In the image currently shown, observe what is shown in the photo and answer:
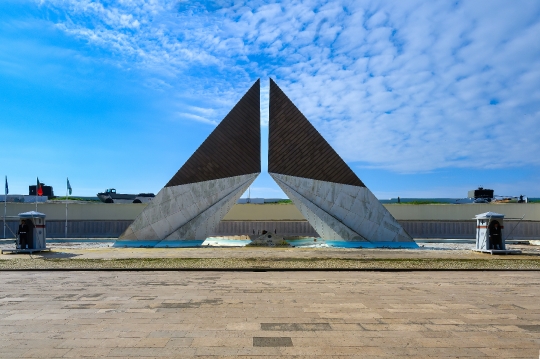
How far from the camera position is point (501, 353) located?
4.68 meters

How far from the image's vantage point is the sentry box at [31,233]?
1578 cm

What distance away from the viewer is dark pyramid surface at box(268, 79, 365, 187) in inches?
761

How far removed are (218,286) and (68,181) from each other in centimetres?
1953

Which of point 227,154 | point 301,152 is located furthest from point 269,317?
point 227,154

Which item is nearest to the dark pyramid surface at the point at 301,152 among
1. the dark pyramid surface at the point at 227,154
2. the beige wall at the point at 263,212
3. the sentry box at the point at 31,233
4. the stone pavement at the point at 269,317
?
the dark pyramid surface at the point at 227,154

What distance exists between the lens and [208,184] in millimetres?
19625

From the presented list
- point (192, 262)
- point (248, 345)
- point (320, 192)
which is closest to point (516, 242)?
point (320, 192)

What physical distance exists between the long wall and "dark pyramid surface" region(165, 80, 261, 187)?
604 cm

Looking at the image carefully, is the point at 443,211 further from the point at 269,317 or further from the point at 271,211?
the point at 269,317

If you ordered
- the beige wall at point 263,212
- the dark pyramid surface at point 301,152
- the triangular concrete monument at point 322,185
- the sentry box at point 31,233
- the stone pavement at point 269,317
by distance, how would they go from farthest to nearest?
the beige wall at point 263,212 → the dark pyramid surface at point 301,152 → the triangular concrete monument at point 322,185 → the sentry box at point 31,233 → the stone pavement at point 269,317

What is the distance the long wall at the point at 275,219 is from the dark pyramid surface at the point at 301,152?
6.26 metres

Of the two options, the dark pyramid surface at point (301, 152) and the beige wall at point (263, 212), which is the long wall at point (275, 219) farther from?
the dark pyramid surface at point (301, 152)

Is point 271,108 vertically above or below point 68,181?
above

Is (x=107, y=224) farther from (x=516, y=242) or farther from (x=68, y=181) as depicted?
(x=516, y=242)
